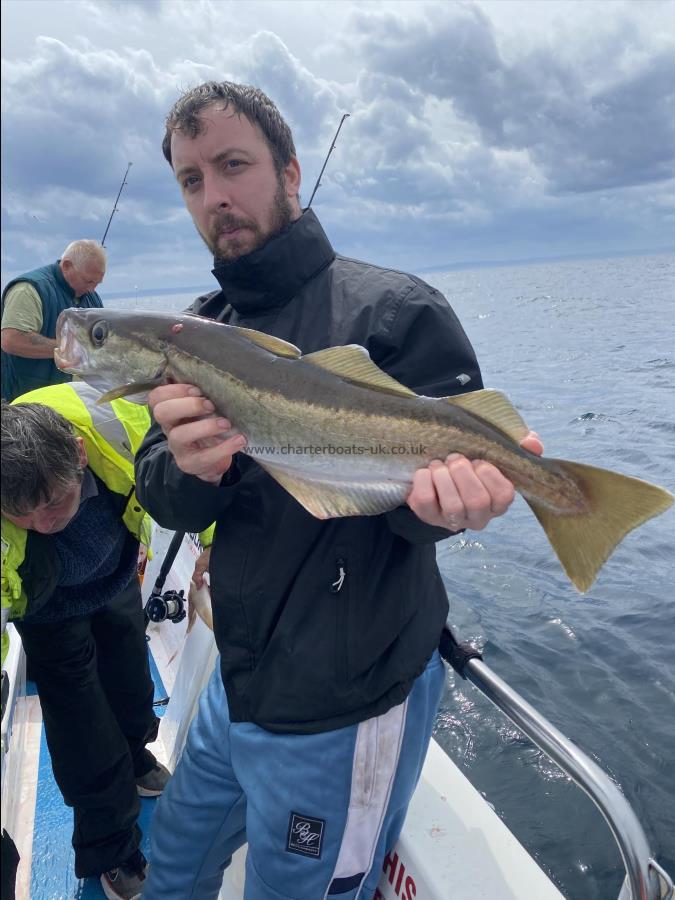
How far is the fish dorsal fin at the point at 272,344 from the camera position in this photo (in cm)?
252

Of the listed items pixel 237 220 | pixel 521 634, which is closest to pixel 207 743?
pixel 237 220

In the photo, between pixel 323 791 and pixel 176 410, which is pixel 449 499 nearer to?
pixel 176 410

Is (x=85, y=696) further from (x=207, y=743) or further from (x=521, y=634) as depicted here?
(x=521, y=634)

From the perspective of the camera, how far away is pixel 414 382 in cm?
253

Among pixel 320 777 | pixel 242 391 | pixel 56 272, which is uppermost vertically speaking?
pixel 56 272

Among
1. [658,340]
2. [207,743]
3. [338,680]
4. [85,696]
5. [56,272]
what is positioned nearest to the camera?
[338,680]

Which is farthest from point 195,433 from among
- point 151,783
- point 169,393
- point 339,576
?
point 151,783

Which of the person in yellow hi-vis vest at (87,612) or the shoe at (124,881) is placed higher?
the person in yellow hi-vis vest at (87,612)

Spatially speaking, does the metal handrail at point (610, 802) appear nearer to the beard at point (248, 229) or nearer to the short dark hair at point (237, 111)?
the beard at point (248, 229)

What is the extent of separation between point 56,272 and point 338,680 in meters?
6.75

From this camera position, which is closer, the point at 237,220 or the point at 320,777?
the point at 320,777

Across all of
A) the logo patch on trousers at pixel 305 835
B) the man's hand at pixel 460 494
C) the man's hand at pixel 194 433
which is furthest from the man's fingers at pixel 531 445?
the logo patch on trousers at pixel 305 835

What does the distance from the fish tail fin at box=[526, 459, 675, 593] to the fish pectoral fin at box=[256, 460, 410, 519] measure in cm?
52

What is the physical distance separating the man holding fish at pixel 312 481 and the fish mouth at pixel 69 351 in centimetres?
10
